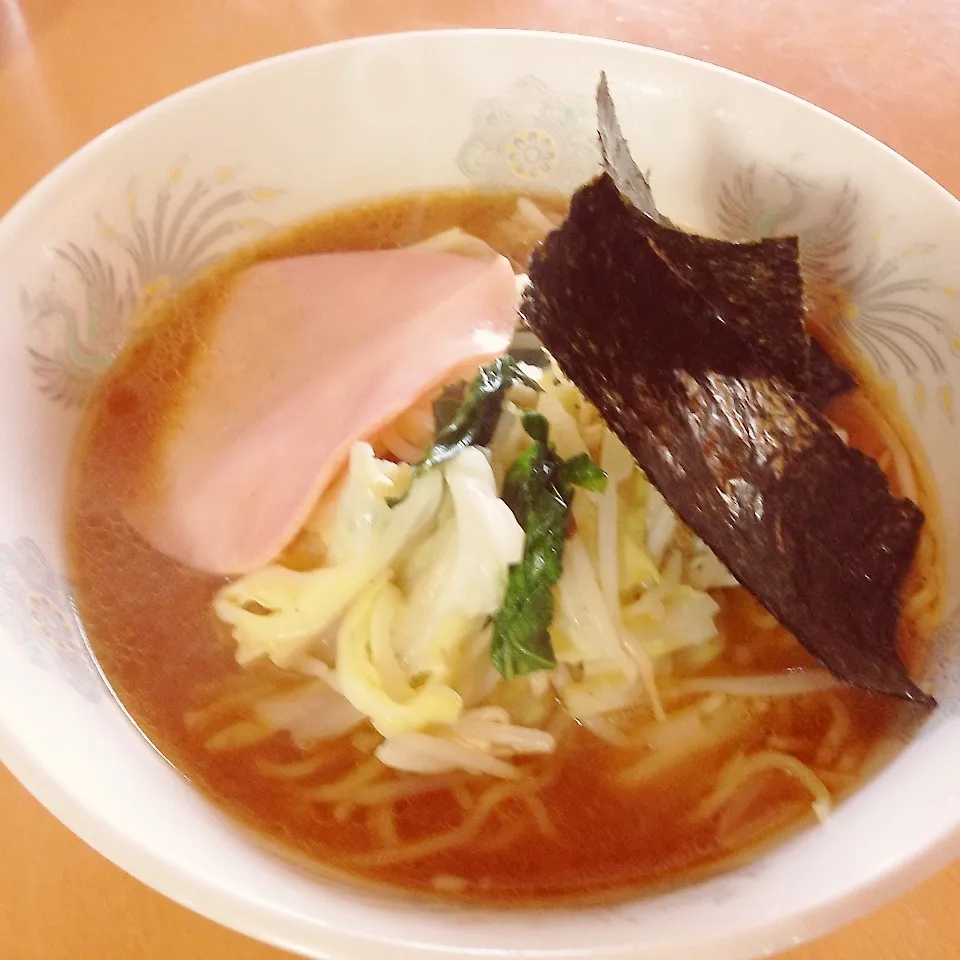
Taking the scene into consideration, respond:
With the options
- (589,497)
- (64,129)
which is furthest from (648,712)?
(64,129)

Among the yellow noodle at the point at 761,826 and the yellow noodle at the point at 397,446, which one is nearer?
the yellow noodle at the point at 761,826

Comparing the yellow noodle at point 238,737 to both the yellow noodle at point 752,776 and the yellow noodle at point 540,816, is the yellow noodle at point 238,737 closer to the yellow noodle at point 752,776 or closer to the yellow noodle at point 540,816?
the yellow noodle at point 540,816

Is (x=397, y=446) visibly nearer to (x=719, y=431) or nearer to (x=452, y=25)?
(x=719, y=431)

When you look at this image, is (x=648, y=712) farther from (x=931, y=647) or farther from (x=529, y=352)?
(x=529, y=352)

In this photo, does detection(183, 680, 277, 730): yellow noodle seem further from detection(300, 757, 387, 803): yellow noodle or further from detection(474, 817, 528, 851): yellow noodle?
detection(474, 817, 528, 851): yellow noodle

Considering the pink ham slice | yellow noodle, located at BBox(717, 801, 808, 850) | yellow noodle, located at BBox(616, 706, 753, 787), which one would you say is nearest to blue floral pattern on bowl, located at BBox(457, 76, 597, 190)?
the pink ham slice

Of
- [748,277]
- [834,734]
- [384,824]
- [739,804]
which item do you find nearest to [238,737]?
[384,824]

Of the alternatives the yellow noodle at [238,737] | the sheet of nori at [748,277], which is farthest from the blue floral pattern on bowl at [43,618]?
the sheet of nori at [748,277]
